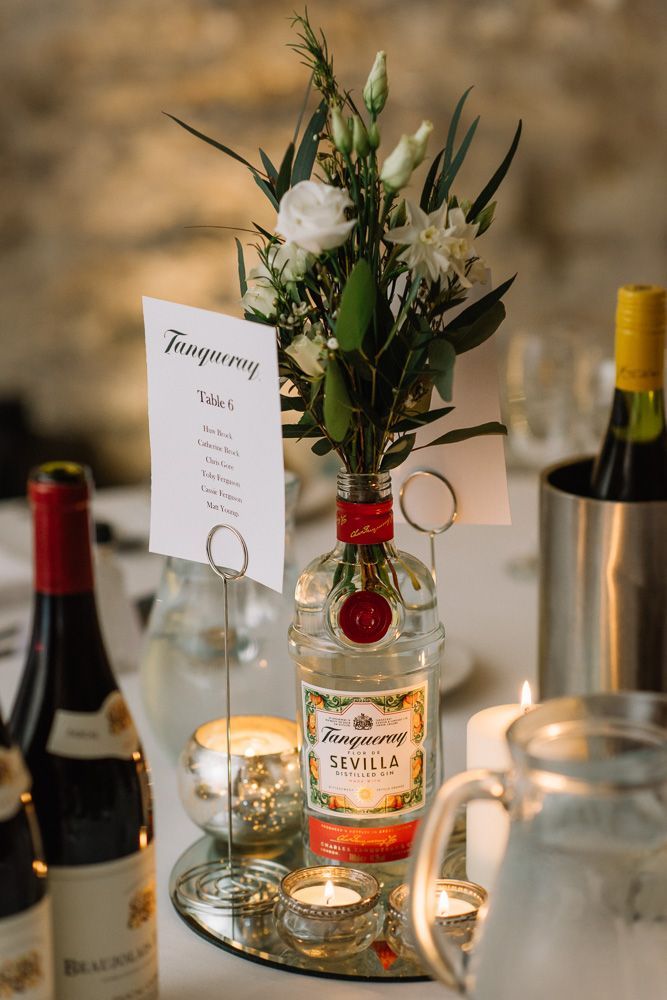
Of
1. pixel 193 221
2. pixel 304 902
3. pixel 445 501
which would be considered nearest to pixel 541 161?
pixel 193 221

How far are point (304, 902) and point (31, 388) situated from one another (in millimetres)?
2378

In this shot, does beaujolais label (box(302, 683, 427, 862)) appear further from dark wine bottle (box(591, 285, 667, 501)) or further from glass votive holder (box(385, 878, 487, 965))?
dark wine bottle (box(591, 285, 667, 501))

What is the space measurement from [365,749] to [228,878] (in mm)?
152

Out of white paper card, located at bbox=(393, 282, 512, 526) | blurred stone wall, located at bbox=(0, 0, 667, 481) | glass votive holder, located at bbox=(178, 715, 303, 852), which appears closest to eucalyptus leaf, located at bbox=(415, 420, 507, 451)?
white paper card, located at bbox=(393, 282, 512, 526)

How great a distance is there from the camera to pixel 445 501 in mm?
896

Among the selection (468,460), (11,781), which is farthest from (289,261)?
(11,781)

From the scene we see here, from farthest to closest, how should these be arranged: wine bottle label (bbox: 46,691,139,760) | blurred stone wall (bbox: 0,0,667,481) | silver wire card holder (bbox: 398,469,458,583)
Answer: blurred stone wall (bbox: 0,0,667,481) → silver wire card holder (bbox: 398,469,458,583) → wine bottle label (bbox: 46,691,139,760)

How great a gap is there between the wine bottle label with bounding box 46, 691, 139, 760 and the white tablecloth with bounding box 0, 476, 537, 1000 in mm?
163

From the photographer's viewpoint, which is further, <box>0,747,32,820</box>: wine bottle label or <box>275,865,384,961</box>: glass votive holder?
<box>275,865,384,961</box>: glass votive holder

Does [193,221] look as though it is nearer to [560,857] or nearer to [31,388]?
[31,388]

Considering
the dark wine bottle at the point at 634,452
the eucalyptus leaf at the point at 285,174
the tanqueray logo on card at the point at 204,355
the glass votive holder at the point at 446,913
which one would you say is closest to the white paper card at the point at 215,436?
the tanqueray logo on card at the point at 204,355

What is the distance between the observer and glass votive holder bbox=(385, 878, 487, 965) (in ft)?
2.31

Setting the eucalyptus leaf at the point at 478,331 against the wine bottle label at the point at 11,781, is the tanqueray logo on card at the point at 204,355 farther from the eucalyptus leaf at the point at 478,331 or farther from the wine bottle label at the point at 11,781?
the wine bottle label at the point at 11,781

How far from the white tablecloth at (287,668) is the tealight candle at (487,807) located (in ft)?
0.35
